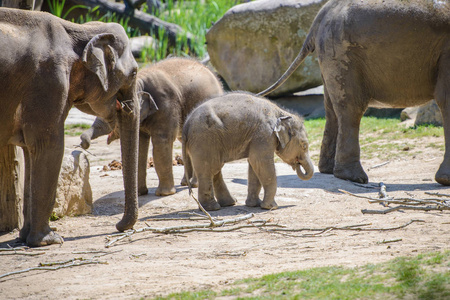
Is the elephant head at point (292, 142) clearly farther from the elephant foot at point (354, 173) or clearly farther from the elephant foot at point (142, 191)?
the elephant foot at point (142, 191)

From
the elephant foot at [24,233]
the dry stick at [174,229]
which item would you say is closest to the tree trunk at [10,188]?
the elephant foot at [24,233]

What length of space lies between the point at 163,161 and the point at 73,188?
1.22m

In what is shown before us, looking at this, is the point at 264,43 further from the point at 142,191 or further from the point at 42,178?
the point at 42,178

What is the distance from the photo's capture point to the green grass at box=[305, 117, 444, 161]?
9.68 meters

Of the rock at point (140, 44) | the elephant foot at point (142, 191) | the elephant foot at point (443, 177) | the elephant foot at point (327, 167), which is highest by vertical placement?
the rock at point (140, 44)

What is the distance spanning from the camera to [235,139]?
619 centimetres

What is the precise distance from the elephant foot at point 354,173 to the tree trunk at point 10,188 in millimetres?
3787

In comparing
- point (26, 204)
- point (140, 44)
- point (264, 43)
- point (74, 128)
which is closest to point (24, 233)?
point (26, 204)

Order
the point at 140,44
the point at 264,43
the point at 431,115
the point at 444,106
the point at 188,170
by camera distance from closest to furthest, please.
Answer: the point at 188,170
the point at 444,106
the point at 431,115
the point at 264,43
the point at 140,44

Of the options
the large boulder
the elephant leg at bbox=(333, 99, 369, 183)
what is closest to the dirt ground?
the elephant leg at bbox=(333, 99, 369, 183)

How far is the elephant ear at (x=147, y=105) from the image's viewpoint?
691 centimetres

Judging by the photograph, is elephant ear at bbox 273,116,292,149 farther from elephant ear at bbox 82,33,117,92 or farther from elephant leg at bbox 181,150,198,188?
elephant ear at bbox 82,33,117,92

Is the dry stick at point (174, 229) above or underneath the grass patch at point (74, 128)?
above

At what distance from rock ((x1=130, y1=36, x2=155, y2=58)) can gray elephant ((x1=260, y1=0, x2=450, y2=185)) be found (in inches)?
349
